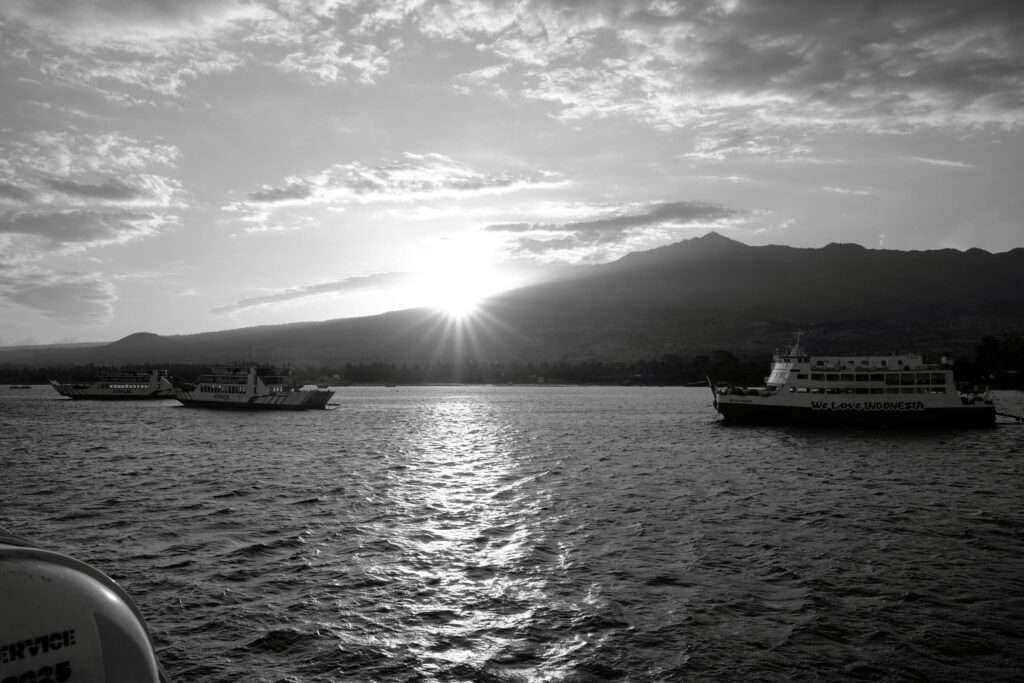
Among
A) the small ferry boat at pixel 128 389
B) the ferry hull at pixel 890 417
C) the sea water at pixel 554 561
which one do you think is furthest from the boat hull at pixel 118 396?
the ferry hull at pixel 890 417

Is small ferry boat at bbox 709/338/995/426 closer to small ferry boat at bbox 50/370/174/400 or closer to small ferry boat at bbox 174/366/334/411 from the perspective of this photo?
small ferry boat at bbox 174/366/334/411

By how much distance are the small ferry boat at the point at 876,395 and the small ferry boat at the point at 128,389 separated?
441 ft

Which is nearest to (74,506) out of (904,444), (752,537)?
(752,537)

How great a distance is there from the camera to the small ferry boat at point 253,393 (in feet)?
367

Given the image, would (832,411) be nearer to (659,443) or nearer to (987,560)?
(659,443)

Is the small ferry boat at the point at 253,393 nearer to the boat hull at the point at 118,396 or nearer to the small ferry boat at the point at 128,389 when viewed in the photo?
the boat hull at the point at 118,396

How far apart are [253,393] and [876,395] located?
92.2 metres

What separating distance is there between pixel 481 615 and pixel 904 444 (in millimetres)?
54881

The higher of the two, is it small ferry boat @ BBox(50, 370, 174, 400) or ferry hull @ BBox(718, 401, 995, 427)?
small ferry boat @ BBox(50, 370, 174, 400)

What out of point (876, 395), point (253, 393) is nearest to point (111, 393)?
point (253, 393)

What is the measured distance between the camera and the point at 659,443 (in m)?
61.0

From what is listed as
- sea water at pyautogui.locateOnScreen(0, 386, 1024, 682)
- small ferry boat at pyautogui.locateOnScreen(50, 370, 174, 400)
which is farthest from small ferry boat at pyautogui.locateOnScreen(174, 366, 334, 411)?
sea water at pyautogui.locateOnScreen(0, 386, 1024, 682)

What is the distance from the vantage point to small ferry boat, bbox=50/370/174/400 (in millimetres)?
153875

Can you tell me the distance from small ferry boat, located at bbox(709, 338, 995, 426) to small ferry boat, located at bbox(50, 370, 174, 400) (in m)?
135
